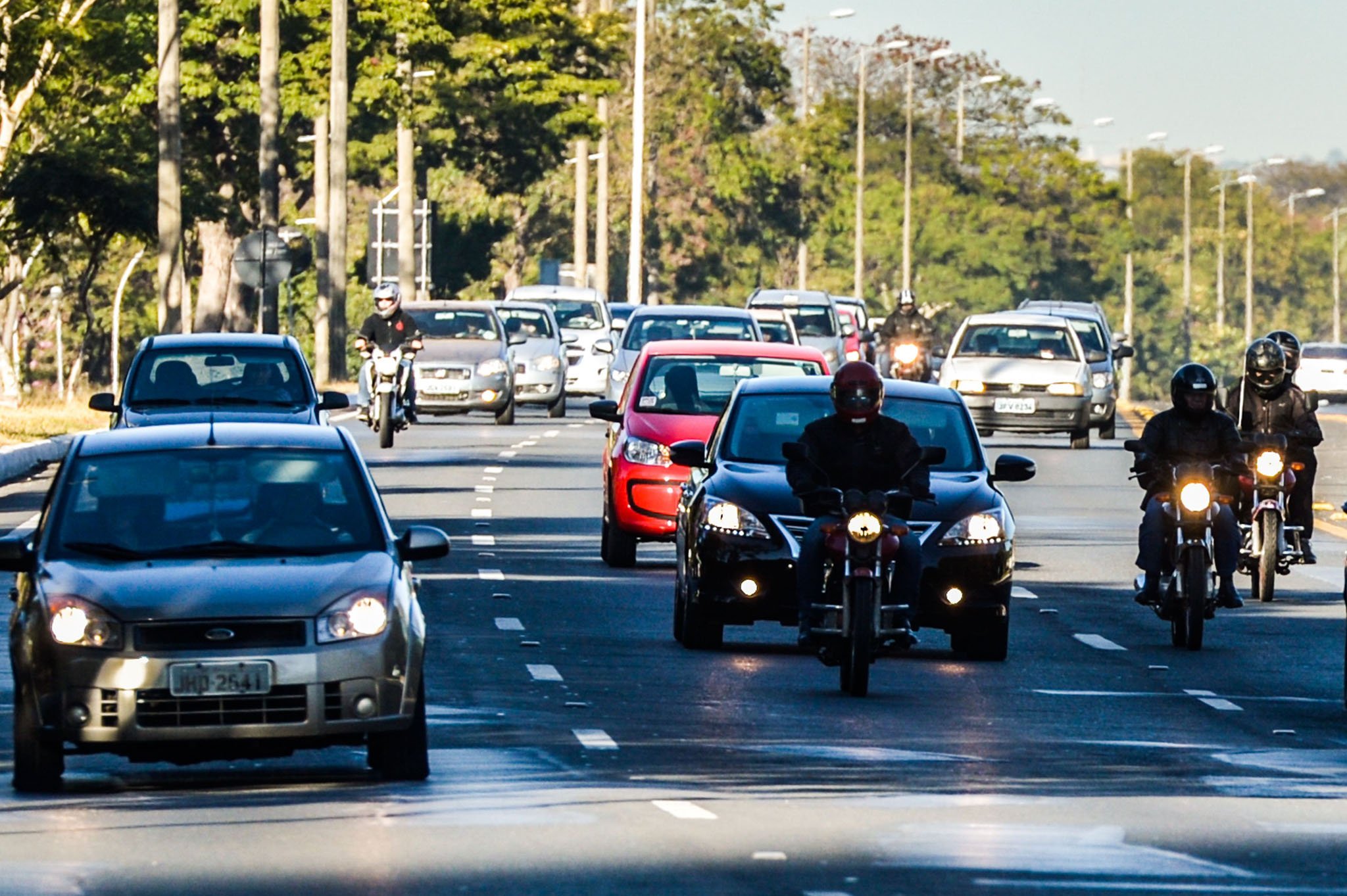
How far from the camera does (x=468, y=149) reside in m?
81.2

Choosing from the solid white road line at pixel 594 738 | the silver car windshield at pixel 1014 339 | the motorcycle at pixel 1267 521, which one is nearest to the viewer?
the solid white road line at pixel 594 738

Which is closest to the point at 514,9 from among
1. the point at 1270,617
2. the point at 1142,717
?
the point at 1270,617

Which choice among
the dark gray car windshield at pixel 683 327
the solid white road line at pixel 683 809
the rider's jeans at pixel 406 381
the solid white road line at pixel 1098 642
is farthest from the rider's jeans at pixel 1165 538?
the dark gray car windshield at pixel 683 327

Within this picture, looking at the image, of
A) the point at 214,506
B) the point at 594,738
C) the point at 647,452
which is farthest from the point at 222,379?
the point at 214,506

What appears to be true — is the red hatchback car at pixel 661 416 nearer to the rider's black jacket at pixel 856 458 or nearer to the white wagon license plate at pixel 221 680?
the rider's black jacket at pixel 856 458

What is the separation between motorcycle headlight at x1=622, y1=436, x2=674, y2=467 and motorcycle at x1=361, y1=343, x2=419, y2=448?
14.4 m

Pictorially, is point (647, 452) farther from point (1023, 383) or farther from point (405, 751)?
point (1023, 383)

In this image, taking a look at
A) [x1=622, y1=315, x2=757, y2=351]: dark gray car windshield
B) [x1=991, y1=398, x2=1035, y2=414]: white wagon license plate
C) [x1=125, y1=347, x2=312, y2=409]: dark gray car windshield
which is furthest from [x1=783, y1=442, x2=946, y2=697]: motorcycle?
[x1=991, y1=398, x2=1035, y2=414]: white wagon license plate

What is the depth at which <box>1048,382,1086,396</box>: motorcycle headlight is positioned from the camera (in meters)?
40.1

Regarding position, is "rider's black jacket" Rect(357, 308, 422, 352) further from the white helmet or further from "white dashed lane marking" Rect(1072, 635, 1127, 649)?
"white dashed lane marking" Rect(1072, 635, 1127, 649)

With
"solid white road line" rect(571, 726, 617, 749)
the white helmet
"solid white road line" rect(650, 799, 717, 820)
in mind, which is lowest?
"solid white road line" rect(571, 726, 617, 749)

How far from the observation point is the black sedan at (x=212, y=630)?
436 inches

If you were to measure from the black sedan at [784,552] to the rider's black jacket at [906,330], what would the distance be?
3030cm

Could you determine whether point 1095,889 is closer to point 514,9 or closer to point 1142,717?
point 1142,717
